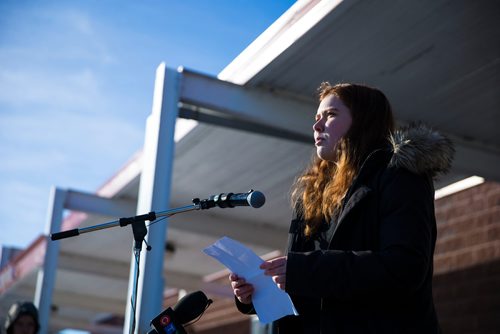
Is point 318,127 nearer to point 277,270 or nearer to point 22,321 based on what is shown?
point 277,270

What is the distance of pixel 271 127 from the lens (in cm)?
661

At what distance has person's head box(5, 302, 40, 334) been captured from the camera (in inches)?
225

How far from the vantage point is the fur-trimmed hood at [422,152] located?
2.58 meters

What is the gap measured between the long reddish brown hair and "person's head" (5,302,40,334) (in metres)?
3.39

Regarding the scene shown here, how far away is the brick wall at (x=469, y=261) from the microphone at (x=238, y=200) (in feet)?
17.9

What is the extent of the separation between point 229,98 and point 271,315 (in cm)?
375

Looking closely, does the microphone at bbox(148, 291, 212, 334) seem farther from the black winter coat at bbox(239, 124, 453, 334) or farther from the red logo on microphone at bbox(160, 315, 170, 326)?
the black winter coat at bbox(239, 124, 453, 334)

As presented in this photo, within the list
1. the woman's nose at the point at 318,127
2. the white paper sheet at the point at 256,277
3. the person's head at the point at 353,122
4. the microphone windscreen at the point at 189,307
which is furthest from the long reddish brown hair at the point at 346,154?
the microphone windscreen at the point at 189,307

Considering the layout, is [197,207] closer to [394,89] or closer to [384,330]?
[384,330]

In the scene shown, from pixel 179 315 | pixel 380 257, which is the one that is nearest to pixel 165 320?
pixel 179 315

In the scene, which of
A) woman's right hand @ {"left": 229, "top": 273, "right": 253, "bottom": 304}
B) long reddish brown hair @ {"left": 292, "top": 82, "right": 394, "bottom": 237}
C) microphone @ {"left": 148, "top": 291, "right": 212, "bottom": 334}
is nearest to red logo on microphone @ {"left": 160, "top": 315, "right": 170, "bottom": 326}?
microphone @ {"left": 148, "top": 291, "right": 212, "bottom": 334}

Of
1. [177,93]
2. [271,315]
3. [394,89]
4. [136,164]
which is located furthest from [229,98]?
[271,315]

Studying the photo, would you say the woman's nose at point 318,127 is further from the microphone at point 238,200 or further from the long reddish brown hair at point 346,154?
the microphone at point 238,200

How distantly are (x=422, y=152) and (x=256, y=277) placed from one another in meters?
0.72
